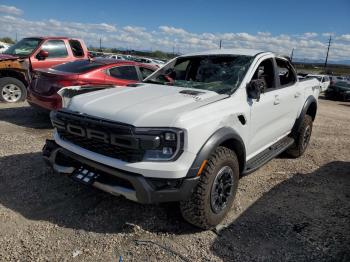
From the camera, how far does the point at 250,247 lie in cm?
320

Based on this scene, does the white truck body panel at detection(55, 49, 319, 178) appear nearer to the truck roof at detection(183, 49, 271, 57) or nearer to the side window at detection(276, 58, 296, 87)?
the truck roof at detection(183, 49, 271, 57)

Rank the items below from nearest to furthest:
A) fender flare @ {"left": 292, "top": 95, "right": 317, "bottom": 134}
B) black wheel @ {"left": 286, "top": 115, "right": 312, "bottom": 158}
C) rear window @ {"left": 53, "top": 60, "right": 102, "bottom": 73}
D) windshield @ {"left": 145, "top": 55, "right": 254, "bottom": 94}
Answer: windshield @ {"left": 145, "top": 55, "right": 254, "bottom": 94} < fender flare @ {"left": 292, "top": 95, "right": 317, "bottom": 134} < black wheel @ {"left": 286, "top": 115, "right": 312, "bottom": 158} < rear window @ {"left": 53, "top": 60, "right": 102, "bottom": 73}

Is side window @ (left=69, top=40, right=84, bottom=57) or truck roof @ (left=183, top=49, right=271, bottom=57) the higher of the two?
truck roof @ (left=183, top=49, right=271, bottom=57)

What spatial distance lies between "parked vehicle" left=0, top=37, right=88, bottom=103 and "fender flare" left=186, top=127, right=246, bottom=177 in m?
6.65

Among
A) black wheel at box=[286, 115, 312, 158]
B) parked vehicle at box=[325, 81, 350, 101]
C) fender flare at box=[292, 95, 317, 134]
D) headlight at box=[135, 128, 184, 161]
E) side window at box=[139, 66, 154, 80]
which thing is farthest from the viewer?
parked vehicle at box=[325, 81, 350, 101]

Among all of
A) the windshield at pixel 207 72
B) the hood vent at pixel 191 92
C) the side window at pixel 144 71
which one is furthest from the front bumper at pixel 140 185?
the side window at pixel 144 71

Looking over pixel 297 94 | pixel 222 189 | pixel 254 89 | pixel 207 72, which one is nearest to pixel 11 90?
pixel 207 72

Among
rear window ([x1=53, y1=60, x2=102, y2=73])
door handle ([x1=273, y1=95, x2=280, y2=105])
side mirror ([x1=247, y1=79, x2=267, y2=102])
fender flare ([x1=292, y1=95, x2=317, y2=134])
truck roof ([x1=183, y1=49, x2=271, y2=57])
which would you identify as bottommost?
fender flare ([x1=292, y1=95, x2=317, y2=134])

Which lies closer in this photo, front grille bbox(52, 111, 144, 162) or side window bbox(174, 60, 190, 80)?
front grille bbox(52, 111, 144, 162)

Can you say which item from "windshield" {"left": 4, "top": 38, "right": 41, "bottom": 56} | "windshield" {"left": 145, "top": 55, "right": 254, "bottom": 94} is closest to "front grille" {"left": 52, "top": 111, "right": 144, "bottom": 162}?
"windshield" {"left": 145, "top": 55, "right": 254, "bottom": 94}

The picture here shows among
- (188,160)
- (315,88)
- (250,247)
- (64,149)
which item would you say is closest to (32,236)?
(64,149)

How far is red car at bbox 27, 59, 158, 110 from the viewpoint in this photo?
644cm

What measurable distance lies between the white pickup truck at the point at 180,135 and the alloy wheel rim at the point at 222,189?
0.01m

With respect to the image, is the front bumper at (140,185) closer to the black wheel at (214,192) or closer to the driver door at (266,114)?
the black wheel at (214,192)
